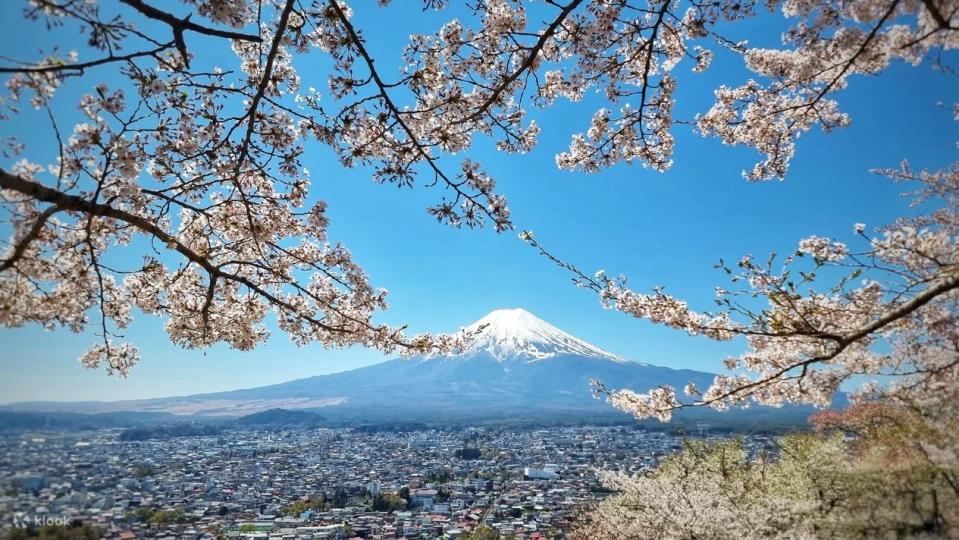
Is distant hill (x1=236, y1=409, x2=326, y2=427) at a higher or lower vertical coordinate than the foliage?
lower

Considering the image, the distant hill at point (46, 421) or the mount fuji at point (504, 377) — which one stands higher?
the distant hill at point (46, 421)

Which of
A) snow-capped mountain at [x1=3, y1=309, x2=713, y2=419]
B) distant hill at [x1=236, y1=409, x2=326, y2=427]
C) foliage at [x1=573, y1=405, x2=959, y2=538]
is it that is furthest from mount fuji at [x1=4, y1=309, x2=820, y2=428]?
foliage at [x1=573, y1=405, x2=959, y2=538]

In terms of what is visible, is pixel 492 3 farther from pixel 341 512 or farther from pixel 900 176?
pixel 341 512

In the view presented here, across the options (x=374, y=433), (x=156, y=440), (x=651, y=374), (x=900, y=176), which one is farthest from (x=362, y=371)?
(x=900, y=176)

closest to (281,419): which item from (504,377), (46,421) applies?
(46,421)

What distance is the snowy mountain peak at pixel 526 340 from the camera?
105m

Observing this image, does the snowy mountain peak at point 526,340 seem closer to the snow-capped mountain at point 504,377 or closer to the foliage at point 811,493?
the snow-capped mountain at point 504,377

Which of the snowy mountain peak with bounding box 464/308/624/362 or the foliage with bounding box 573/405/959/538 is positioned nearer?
the foliage with bounding box 573/405/959/538

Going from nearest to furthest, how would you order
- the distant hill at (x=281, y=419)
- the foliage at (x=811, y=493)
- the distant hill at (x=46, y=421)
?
the distant hill at (x=46, y=421), the foliage at (x=811, y=493), the distant hill at (x=281, y=419)

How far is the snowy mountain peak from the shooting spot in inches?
4129

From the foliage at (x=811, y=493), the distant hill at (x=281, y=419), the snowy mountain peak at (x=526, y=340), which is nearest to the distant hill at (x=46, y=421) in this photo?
the foliage at (x=811, y=493)

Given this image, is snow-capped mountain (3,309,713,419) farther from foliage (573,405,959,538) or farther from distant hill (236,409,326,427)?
foliage (573,405,959,538)

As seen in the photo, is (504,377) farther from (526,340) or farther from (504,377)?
(526,340)

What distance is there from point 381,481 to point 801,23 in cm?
1617
